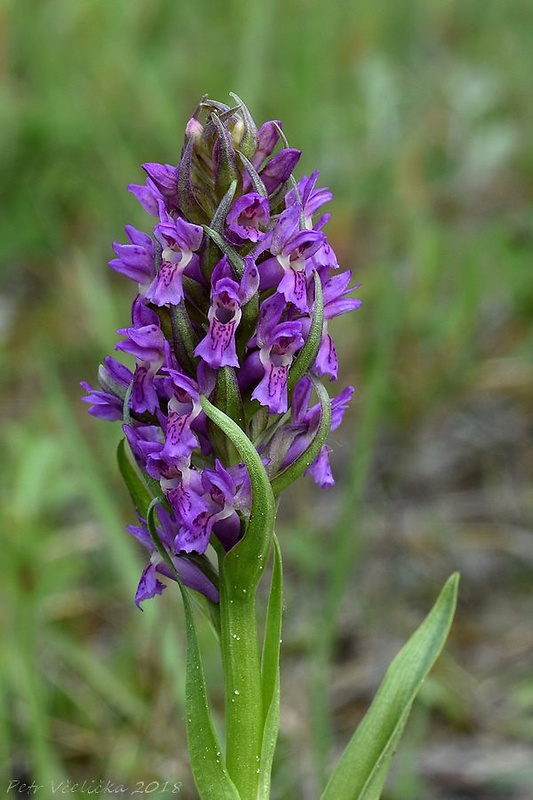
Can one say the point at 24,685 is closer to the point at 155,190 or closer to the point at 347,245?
the point at 155,190

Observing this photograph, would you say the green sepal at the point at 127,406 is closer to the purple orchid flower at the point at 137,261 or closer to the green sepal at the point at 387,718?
the purple orchid flower at the point at 137,261

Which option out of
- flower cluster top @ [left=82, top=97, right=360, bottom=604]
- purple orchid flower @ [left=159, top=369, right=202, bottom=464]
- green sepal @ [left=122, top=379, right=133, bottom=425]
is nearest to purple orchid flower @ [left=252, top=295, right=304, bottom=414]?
flower cluster top @ [left=82, top=97, right=360, bottom=604]

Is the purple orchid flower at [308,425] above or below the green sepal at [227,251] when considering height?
below

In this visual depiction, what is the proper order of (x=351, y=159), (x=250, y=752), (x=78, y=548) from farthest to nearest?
(x=351, y=159) → (x=78, y=548) → (x=250, y=752)

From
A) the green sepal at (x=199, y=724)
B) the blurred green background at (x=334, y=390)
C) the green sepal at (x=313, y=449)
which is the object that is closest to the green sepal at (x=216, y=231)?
the green sepal at (x=313, y=449)

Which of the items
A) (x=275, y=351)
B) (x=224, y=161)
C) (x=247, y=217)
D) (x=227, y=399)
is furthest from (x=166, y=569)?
(x=224, y=161)

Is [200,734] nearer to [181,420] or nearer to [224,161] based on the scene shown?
[181,420]

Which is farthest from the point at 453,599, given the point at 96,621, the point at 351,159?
the point at 351,159
